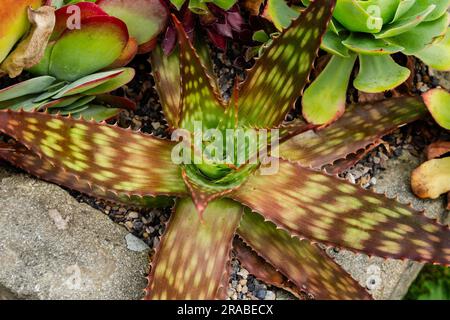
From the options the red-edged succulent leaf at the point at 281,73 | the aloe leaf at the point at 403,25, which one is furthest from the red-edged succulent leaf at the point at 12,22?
the aloe leaf at the point at 403,25

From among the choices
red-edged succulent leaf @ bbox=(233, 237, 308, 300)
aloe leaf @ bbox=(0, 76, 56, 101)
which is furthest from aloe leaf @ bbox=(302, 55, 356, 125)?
aloe leaf @ bbox=(0, 76, 56, 101)

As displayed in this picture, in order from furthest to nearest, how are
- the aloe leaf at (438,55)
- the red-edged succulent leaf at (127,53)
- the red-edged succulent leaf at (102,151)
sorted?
the aloe leaf at (438,55), the red-edged succulent leaf at (127,53), the red-edged succulent leaf at (102,151)

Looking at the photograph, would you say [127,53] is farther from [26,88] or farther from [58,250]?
[58,250]

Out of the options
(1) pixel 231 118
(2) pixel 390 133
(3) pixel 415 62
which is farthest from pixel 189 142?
(3) pixel 415 62

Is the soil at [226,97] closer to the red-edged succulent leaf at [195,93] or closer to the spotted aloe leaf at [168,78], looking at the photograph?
the spotted aloe leaf at [168,78]

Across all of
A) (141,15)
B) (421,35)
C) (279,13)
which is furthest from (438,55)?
(141,15)
